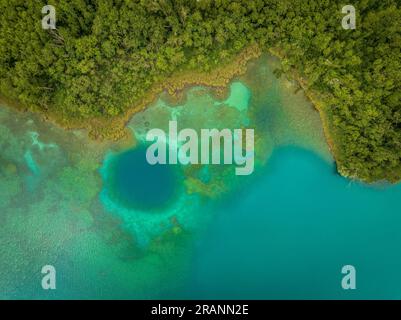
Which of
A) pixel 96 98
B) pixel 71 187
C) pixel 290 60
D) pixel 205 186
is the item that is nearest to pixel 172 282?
pixel 205 186

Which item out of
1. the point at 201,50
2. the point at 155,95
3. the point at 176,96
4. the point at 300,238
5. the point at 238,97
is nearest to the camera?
the point at 201,50

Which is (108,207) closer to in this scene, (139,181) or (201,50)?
(139,181)

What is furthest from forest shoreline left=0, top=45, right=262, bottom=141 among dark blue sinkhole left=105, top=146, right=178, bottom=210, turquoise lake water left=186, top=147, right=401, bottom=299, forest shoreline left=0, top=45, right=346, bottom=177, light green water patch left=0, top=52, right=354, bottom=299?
turquoise lake water left=186, top=147, right=401, bottom=299

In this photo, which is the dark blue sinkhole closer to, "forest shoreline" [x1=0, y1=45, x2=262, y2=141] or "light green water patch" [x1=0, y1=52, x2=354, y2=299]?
"light green water patch" [x1=0, y1=52, x2=354, y2=299]

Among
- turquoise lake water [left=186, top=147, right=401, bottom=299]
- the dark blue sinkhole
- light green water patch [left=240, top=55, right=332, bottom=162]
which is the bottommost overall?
turquoise lake water [left=186, top=147, right=401, bottom=299]

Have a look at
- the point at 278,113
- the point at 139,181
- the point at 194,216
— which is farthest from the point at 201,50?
the point at 194,216

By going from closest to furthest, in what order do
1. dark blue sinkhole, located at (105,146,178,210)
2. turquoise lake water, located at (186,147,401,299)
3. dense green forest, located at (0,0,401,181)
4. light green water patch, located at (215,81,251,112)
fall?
dense green forest, located at (0,0,401,181)
turquoise lake water, located at (186,147,401,299)
dark blue sinkhole, located at (105,146,178,210)
light green water patch, located at (215,81,251,112)
